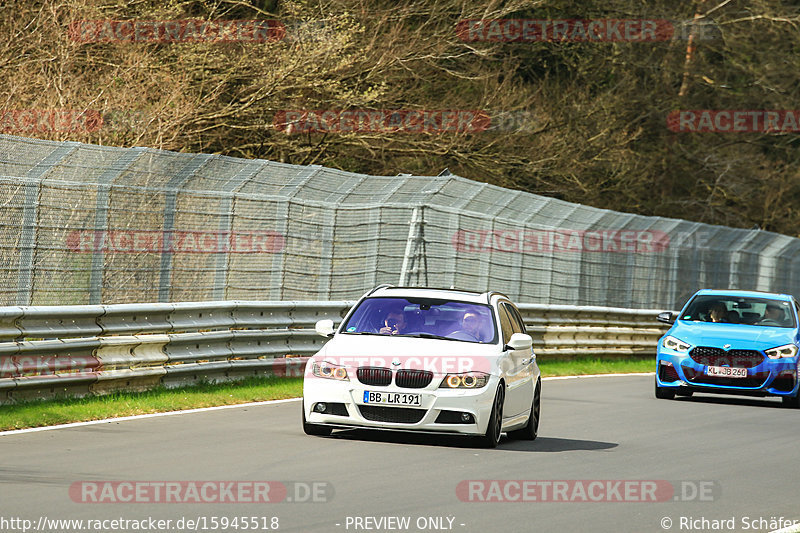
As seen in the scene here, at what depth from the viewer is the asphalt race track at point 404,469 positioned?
27.3 feet

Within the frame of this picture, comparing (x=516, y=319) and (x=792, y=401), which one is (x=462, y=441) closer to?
(x=516, y=319)

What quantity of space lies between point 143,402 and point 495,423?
4.01m

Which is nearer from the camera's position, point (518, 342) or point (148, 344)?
point (518, 342)

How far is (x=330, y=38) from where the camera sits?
95.6 ft

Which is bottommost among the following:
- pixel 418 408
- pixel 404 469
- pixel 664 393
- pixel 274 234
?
pixel 664 393

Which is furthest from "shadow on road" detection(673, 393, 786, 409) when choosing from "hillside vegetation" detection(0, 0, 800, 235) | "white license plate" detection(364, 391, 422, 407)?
"hillside vegetation" detection(0, 0, 800, 235)

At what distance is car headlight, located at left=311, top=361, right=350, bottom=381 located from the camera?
39.2ft

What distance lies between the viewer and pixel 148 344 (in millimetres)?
15078

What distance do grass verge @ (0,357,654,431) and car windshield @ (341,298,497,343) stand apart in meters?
2.47

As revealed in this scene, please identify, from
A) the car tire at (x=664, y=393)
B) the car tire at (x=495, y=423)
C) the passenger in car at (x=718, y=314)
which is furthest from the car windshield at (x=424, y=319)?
the passenger in car at (x=718, y=314)

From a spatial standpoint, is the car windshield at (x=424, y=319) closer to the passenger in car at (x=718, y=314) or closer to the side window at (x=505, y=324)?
the side window at (x=505, y=324)

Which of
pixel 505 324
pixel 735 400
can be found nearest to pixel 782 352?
pixel 735 400

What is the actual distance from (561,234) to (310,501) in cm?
1729

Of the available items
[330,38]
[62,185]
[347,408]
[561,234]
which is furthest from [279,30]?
[347,408]
